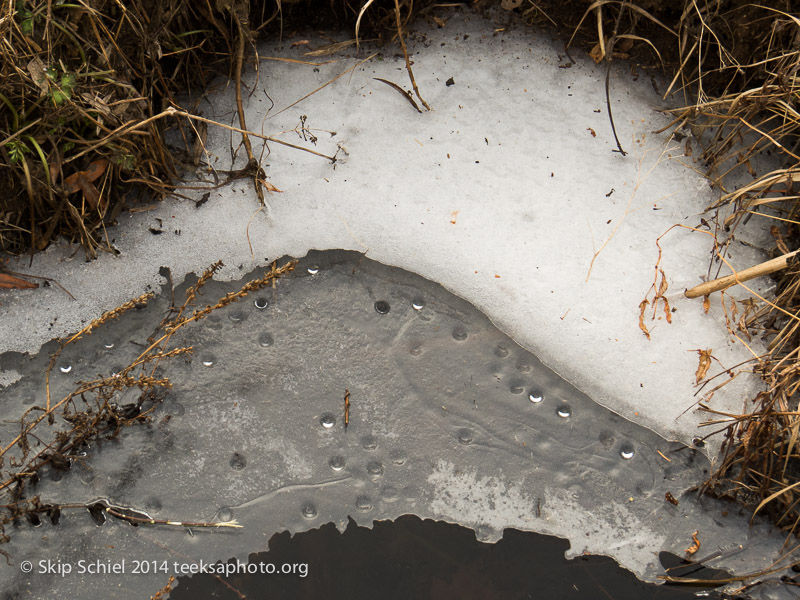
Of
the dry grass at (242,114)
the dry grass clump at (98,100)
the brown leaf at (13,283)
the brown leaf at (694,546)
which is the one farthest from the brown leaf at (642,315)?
the brown leaf at (13,283)

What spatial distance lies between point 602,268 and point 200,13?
152 cm

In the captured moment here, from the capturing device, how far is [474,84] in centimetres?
260

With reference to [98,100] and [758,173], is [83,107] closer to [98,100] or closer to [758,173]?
[98,100]

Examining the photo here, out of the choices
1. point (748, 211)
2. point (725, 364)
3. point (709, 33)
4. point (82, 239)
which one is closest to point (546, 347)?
point (725, 364)

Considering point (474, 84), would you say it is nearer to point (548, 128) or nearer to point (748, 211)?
point (548, 128)

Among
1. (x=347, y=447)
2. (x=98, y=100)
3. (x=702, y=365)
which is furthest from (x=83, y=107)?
(x=702, y=365)

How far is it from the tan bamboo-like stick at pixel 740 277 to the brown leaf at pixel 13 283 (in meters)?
2.02

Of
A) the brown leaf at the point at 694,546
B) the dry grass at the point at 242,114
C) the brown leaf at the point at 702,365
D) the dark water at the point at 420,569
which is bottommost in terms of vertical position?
the dark water at the point at 420,569

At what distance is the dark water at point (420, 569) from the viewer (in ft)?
6.22

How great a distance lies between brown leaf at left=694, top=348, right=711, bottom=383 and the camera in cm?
218

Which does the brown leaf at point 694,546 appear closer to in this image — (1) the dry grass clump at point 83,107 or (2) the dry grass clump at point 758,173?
(2) the dry grass clump at point 758,173

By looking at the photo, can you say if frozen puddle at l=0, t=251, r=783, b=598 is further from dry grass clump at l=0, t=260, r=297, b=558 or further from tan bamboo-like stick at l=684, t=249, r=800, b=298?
tan bamboo-like stick at l=684, t=249, r=800, b=298

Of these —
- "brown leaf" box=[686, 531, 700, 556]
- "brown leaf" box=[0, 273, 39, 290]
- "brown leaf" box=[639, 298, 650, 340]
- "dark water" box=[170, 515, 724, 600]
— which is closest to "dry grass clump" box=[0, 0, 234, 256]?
"brown leaf" box=[0, 273, 39, 290]

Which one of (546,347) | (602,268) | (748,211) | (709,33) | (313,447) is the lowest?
(313,447)
